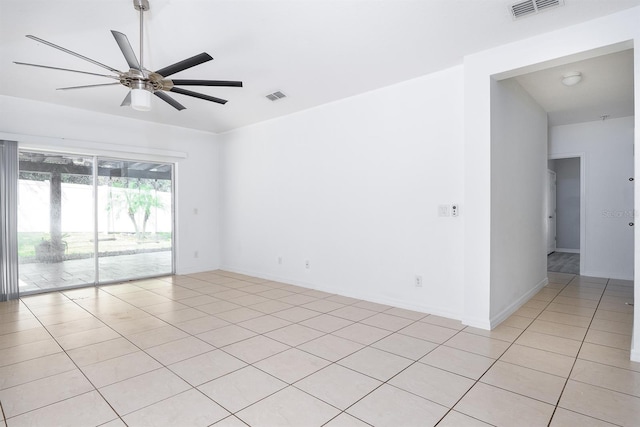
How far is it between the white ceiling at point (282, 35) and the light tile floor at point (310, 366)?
2.66 m

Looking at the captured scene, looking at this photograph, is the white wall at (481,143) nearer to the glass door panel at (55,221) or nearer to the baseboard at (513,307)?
the baseboard at (513,307)

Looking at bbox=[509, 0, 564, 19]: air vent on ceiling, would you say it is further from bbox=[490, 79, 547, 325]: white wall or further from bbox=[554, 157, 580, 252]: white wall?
bbox=[554, 157, 580, 252]: white wall

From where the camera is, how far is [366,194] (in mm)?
4344

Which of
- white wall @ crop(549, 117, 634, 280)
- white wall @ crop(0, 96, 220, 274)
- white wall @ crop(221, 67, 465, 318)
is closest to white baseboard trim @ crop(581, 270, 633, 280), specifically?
white wall @ crop(549, 117, 634, 280)

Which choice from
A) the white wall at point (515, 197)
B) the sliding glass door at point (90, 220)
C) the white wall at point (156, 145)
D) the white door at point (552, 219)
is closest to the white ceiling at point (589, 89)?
the white wall at point (515, 197)

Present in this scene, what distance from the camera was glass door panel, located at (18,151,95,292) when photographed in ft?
15.8

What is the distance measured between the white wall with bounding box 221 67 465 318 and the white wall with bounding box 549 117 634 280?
3843 mm

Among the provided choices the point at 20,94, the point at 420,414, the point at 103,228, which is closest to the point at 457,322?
the point at 420,414

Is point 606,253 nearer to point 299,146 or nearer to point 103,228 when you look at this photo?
point 299,146

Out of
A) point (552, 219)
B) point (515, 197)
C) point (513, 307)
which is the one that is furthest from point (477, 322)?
→ point (552, 219)

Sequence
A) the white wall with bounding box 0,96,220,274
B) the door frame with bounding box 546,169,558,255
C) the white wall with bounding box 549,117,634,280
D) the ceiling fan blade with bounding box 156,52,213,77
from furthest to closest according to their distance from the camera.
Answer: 1. the door frame with bounding box 546,169,558,255
2. the white wall with bounding box 549,117,634,280
3. the white wall with bounding box 0,96,220,274
4. the ceiling fan blade with bounding box 156,52,213,77

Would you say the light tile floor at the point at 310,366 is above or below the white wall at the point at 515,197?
below

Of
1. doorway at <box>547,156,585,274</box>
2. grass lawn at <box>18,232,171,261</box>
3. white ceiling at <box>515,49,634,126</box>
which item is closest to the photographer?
white ceiling at <box>515,49,634,126</box>

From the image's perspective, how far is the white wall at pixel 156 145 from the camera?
4.60m
